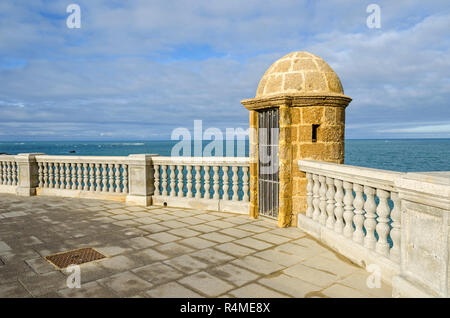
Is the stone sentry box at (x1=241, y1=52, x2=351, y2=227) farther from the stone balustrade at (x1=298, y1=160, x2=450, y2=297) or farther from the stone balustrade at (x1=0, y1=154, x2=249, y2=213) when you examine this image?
the stone balustrade at (x1=0, y1=154, x2=249, y2=213)

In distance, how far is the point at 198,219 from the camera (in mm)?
6469

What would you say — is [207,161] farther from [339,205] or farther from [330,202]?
[339,205]

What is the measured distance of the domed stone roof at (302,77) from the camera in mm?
5777

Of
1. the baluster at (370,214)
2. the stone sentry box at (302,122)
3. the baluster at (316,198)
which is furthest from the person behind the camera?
the stone sentry box at (302,122)

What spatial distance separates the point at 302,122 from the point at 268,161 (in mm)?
1115

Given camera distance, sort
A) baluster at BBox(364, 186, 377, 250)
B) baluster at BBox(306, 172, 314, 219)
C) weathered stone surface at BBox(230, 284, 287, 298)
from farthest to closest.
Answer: baluster at BBox(306, 172, 314, 219)
baluster at BBox(364, 186, 377, 250)
weathered stone surface at BBox(230, 284, 287, 298)

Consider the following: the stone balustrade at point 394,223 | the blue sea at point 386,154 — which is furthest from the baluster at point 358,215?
the blue sea at point 386,154

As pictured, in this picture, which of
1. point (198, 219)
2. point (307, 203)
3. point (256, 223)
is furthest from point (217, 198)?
point (307, 203)

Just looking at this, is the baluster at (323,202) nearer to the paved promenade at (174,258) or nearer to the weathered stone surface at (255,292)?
the paved promenade at (174,258)

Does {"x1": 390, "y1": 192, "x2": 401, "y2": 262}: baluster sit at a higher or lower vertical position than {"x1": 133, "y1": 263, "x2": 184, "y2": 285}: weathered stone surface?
higher

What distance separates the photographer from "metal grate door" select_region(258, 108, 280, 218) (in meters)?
6.15

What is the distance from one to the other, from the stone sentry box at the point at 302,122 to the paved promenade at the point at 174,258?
0.77m

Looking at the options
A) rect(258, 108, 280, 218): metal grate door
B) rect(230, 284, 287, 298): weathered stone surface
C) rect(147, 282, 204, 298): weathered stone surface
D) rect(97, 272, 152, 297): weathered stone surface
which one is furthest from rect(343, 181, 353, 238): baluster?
rect(97, 272, 152, 297): weathered stone surface

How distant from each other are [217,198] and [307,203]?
244 centimetres
